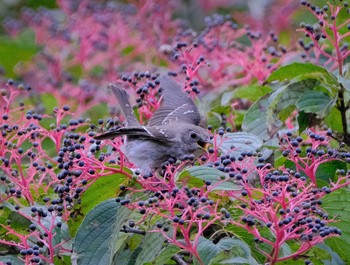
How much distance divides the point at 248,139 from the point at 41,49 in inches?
148

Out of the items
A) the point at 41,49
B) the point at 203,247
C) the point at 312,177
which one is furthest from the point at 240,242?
the point at 41,49

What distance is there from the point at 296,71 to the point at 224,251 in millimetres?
1317

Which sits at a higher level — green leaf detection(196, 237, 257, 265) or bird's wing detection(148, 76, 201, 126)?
bird's wing detection(148, 76, 201, 126)

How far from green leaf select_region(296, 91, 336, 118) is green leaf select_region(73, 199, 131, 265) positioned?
979 mm

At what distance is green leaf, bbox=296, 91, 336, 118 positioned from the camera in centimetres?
334

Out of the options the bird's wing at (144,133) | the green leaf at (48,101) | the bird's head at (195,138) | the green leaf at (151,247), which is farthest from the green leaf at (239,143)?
the green leaf at (48,101)

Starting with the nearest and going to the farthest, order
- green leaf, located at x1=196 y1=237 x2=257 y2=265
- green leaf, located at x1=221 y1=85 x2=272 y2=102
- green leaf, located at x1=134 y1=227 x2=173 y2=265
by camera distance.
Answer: green leaf, located at x1=196 y1=237 x2=257 y2=265 < green leaf, located at x1=134 y1=227 x2=173 y2=265 < green leaf, located at x1=221 y1=85 x2=272 y2=102

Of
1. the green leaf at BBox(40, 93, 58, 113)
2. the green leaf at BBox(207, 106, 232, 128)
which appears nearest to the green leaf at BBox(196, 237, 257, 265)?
the green leaf at BBox(207, 106, 232, 128)

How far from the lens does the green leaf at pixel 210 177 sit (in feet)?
8.58

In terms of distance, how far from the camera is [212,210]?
2689 millimetres

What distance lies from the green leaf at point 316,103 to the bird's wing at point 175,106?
63cm

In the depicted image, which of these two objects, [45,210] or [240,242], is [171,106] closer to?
[45,210]

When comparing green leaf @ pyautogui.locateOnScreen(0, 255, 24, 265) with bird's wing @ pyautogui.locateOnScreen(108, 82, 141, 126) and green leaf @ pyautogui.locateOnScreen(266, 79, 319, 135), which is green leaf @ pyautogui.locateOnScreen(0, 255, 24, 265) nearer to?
bird's wing @ pyautogui.locateOnScreen(108, 82, 141, 126)

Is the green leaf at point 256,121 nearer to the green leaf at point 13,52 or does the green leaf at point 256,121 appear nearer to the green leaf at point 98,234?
the green leaf at point 98,234
